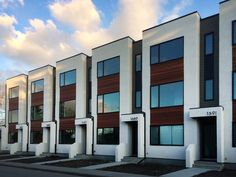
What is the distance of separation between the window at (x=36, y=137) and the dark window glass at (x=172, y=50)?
18.6 metres

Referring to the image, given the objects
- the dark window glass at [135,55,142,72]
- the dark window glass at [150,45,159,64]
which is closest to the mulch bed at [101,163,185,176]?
the dark window glass at [150,45,159,64]

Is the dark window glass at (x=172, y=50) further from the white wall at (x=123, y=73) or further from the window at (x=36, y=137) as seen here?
the window at (x=36, y=137)

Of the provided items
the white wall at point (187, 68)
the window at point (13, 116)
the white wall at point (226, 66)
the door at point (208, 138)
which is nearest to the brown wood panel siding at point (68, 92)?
the window at point (13, 116)

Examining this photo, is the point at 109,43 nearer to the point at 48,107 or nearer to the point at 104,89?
the point at 104,89

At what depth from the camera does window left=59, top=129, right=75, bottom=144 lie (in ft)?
116

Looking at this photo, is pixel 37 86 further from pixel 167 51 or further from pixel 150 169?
pixel 150 169

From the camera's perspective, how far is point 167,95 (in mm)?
26188

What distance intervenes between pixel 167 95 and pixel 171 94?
35cm

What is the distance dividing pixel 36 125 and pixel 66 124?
601 centimetres

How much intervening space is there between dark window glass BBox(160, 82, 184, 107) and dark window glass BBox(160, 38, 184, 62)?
1846 mm

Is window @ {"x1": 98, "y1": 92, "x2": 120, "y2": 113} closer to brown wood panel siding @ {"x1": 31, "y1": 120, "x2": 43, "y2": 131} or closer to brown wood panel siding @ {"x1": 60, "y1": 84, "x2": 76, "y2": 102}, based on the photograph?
brown wood panel siding @ {"x1": 60, "y1": 84, "x2": 76, "y2": 102}

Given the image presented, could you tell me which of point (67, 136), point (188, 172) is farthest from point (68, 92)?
point (188, 172)

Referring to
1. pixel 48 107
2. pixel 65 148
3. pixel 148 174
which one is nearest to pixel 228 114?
pixel 148 174

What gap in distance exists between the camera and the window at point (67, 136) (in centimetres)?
3522
